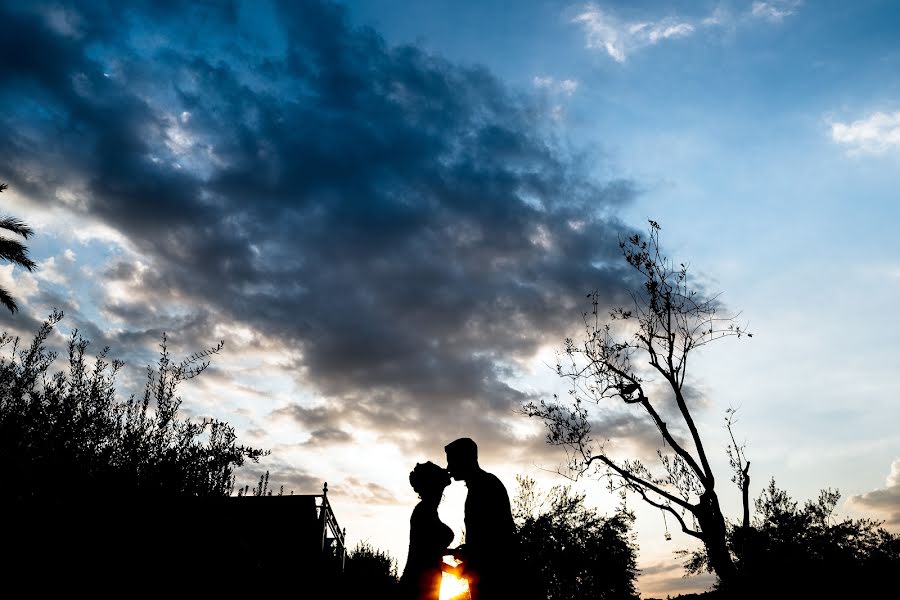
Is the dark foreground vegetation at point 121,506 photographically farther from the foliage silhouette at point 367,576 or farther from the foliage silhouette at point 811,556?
the foliage silhouette at point 367,576

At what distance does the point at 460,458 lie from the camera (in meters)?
4.50

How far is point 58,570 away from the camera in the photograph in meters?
5.77

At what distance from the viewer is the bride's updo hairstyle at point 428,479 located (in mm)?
4620

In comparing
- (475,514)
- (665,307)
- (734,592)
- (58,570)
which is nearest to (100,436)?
(58,570)

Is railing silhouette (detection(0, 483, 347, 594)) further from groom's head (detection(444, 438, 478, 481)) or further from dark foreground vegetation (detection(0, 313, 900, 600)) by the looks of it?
groom's head (detection(444, 438, 478, 481))

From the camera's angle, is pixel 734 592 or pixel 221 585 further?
pixel 734 592

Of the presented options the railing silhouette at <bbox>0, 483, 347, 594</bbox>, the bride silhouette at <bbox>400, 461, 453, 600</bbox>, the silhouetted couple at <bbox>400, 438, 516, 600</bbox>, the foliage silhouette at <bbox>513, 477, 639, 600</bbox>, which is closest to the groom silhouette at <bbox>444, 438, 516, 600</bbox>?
the silhouetted couple at <bbox>400, 438, 516, 600</bbox>

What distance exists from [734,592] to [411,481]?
16119 mm

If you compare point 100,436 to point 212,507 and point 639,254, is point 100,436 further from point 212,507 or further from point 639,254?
point 639,254

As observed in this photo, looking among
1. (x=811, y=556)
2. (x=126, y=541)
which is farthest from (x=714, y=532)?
(x=126, y=541)

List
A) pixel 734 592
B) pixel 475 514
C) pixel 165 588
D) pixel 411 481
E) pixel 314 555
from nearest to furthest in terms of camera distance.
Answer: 1. pixel 475 514
2. pixel 411 481
3. pixel 165 588
4. pixel 734 592
5. pixel 314 555

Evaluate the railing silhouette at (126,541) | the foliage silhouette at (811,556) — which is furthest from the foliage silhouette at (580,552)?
→ the railing silhouette at (126,541)

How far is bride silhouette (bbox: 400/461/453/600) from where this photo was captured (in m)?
4.22

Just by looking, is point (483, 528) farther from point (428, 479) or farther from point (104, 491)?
point (104, 491)
